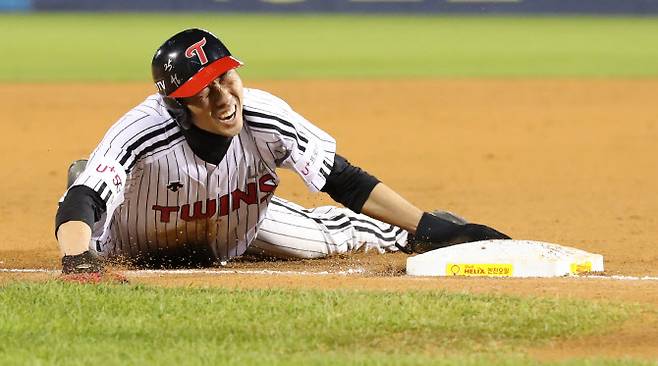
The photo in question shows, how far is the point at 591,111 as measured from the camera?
13570 millimetres

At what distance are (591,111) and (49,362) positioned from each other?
10.5 metres

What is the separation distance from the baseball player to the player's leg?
0.4 inches

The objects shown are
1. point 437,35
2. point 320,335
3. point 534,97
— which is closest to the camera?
point 320,335

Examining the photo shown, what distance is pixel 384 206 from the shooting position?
5.66 meters

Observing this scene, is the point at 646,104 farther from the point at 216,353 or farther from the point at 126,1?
the point at 126,1

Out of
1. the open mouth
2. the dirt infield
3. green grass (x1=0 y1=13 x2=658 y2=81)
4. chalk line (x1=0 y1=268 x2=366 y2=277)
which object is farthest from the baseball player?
green grass (x1=0 y1=13 x2=658 y2=81)

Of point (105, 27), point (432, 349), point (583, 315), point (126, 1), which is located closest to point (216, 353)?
point (432, 349)

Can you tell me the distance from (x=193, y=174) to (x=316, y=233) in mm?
1058

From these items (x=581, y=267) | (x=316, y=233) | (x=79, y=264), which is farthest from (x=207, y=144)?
(x=581, y=267)

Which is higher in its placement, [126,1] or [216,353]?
[126,1]

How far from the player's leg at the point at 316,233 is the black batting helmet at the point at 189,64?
3.83 feet

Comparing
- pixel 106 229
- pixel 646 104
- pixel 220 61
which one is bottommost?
pixel 106 229

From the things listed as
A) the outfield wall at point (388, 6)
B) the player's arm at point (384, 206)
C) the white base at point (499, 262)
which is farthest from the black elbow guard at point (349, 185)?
the outfield wall at point (388, 6)

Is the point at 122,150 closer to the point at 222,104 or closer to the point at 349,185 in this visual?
the point at 222,104
